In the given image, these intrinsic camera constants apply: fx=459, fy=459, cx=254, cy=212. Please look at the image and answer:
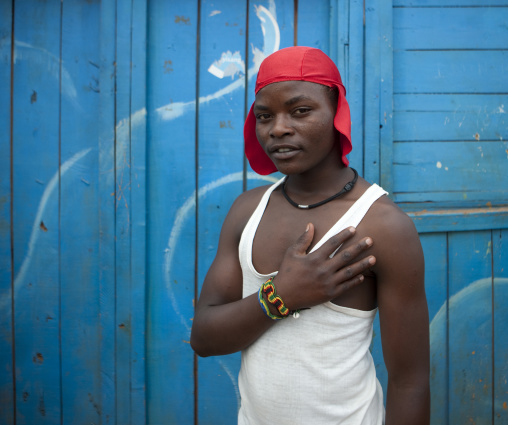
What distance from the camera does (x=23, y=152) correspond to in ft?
7.56

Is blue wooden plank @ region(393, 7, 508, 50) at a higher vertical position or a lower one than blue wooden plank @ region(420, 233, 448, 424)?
higher

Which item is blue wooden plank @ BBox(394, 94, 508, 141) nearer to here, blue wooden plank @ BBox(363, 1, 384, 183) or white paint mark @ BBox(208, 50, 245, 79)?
blue wooden plank @ BBox(363, 1, 384, 183)

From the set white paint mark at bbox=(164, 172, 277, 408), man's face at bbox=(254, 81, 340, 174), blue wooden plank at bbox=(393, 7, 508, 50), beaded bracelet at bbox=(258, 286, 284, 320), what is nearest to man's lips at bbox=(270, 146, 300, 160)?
man's face at bbox=(254, 81, 340, 174)

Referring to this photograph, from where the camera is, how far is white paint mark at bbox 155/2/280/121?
7.38 feet

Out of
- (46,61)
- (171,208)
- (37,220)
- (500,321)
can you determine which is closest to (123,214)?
(171,208)

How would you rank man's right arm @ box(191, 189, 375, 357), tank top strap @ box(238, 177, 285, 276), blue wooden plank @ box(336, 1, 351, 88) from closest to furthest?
man's right arm @ box(191, 189, 375, 357)
tank top strap @ box(238, 177, 285, 276)
blue wooden plank @ box(336, 1, 351, 88)

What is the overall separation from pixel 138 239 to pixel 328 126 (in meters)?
1.34

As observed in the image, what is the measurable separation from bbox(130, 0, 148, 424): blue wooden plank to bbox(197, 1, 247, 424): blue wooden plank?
273mm

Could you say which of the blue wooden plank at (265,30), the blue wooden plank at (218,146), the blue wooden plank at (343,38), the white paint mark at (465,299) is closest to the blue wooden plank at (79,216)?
the blue wooden plank at (218,146)

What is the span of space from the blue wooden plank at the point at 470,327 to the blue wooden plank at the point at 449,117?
→ 50cm

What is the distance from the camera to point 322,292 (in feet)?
3.58

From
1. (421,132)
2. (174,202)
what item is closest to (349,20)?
(421,132)

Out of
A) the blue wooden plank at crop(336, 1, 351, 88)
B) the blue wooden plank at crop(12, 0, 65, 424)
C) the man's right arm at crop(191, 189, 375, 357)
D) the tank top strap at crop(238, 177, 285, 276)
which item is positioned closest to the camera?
the man's right arm at crop(191, 189, 375, 357)

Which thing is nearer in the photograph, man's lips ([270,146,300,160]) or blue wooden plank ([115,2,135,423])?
man's lips ([270,146,300,160])
